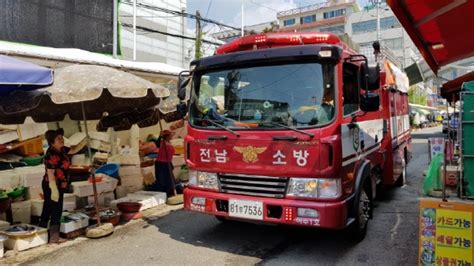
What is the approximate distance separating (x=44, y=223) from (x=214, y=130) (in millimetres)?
3113

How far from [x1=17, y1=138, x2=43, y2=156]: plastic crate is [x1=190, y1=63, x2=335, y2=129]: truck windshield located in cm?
563

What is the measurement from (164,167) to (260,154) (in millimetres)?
4430

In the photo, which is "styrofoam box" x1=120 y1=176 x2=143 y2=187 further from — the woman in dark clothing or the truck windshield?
the truck windshield

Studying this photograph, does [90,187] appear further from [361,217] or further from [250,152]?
[361,217]

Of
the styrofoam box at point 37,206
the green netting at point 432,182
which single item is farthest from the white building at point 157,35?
the green netting at point 432,182

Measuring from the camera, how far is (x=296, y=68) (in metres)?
4.79

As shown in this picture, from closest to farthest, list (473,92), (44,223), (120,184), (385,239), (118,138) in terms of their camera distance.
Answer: (473,92) < (385,239) < (44,223) < (120,184) < (118,138)

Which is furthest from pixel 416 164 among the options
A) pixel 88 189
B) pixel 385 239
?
pixel 88 189

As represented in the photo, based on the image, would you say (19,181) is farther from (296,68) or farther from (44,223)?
(296,68)

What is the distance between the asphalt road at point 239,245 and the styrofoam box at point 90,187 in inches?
59.9

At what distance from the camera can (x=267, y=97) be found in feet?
16.0

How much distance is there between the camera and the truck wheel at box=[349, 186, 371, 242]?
516 cm

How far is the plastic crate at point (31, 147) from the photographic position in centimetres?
906

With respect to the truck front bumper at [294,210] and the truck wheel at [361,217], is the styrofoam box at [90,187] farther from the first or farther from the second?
the truck wheel at [361,217]
